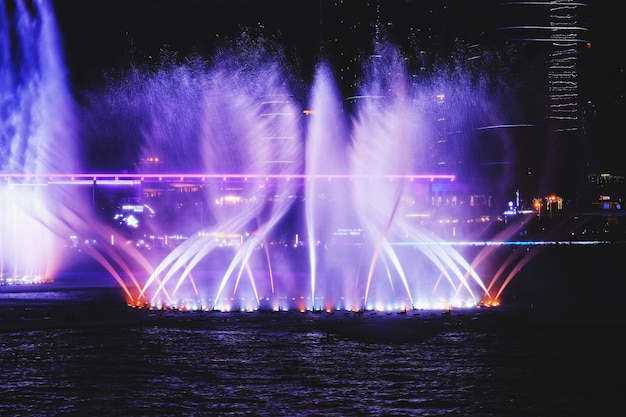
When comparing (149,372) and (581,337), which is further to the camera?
(581,337)

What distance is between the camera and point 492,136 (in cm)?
10931

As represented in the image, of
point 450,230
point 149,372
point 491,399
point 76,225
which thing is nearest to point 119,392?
point 149,372

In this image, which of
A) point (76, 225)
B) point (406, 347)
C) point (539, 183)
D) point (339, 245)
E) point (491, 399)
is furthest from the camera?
point (539, 183)

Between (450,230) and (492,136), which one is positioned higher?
(492,136)

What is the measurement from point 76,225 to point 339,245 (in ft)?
115

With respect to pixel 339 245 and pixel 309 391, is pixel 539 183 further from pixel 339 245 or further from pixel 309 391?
pixel 309 391

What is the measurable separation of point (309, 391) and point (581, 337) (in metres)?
6.60

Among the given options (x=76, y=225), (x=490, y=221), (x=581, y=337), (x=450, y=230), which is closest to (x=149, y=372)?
(x=581, y=337)

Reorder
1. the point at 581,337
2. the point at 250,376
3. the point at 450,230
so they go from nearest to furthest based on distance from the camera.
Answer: the point at 250,376 → the point at 581,337 → the point at 450,230

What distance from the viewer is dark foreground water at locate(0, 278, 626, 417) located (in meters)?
9.97

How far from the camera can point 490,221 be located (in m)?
107

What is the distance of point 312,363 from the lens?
12.7m

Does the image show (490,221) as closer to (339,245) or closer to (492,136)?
(492,136)

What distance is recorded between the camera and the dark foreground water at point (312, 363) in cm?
997
